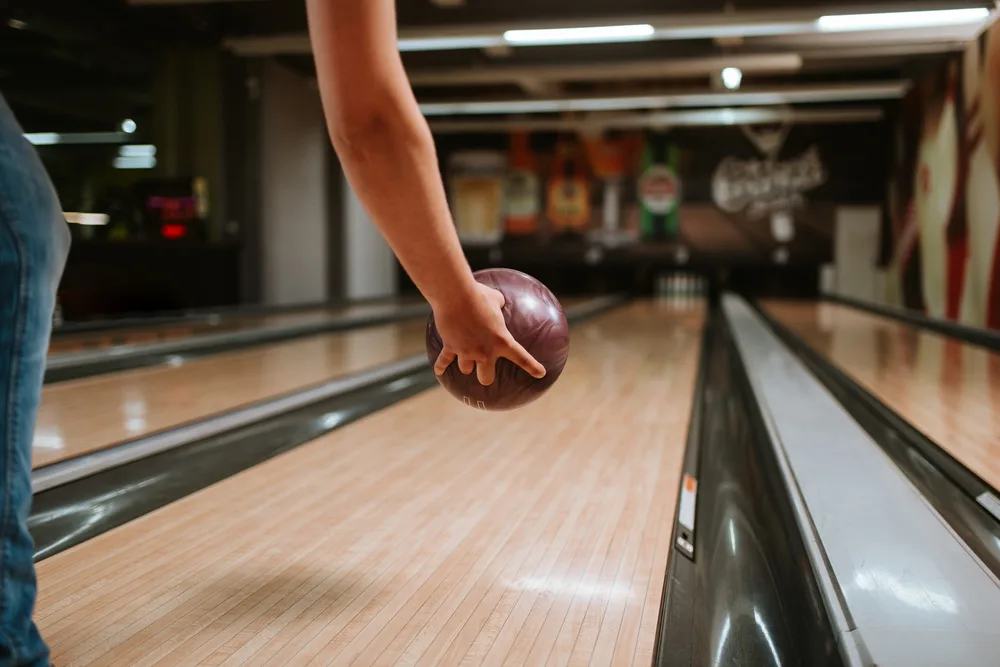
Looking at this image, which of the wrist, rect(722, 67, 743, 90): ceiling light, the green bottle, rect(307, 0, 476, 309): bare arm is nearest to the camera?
rect(307, 0, 476, 309): bare arm

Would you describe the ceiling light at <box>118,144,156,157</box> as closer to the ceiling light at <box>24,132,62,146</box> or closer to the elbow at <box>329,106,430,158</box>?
the ceiling light at <box>24,132,62,146</box>

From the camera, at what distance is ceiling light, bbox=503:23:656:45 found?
17.4 feet

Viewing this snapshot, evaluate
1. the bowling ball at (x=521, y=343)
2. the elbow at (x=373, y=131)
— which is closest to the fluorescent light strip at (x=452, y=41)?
the bowling ball at (x=521, y=343)

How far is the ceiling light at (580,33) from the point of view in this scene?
530 centimetres

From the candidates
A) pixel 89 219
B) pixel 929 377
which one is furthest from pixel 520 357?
pixel 89 219

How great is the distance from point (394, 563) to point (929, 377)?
107 inches

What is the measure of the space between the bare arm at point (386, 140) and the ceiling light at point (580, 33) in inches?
186

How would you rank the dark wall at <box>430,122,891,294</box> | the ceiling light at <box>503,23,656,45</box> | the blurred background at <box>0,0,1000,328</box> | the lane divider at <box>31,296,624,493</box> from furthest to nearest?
1. the dark wall at <box>430,122,891,294</box>
2. the blurred background at <box>0,0,1000,328</box>
3. the ceiling light at <box>503,23,656,45</box>
4. the lane divider at <box>31,296,624,493</box>

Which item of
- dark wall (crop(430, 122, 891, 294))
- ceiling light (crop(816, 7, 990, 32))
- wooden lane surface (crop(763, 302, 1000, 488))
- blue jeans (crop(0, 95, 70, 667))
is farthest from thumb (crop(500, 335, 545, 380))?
dark wall (crop(430, 122, 891, 294))

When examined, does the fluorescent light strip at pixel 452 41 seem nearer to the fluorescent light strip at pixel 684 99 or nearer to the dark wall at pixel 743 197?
the fluorescent light strip at pixel 684 99

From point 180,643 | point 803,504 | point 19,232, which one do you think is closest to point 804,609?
point 803,504

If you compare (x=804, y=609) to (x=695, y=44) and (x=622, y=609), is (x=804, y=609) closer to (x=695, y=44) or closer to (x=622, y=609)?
(x=622, y=609)

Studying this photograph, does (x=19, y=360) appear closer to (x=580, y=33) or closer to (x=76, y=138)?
(x=580, y=33)

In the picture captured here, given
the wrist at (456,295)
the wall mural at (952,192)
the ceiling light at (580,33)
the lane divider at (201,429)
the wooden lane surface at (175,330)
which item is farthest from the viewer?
the wall mural at (952,192)
